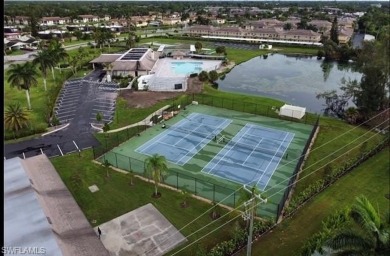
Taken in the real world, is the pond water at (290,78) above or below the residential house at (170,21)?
below

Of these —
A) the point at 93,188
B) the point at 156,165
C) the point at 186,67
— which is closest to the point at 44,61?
the point at 186,67

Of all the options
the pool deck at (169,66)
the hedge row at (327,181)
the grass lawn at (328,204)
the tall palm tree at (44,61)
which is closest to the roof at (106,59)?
the pool deck at (169,66)

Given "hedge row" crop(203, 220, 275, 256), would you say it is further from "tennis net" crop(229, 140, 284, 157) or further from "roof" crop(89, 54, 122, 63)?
"roof" crop(89, 54, 122, 63)

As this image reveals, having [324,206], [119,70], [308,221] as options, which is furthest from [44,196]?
[119,70]

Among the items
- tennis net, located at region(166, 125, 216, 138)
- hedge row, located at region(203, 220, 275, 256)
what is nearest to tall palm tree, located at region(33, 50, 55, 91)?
tennis net, located at region(166, 125, 216, 138)

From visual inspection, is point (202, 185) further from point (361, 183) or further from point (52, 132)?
point (52, 132)

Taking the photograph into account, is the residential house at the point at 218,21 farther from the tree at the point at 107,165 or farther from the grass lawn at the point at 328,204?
the tree at the point at 107,165
